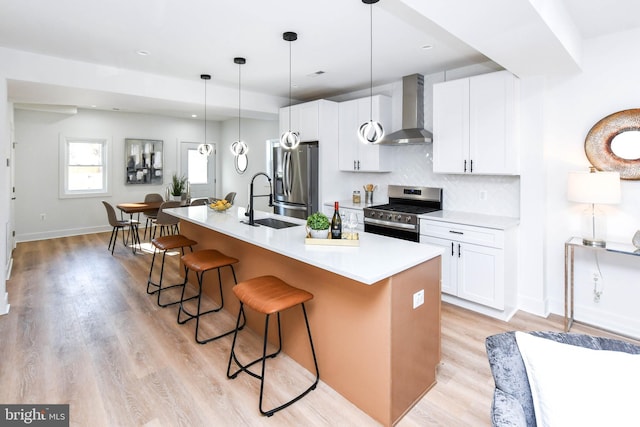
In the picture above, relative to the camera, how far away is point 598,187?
2.76m

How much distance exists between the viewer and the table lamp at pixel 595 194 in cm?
273

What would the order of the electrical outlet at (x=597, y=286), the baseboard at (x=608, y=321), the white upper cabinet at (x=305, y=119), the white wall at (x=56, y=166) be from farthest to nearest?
the white wall at (x=56, y=166) → the white upper cabinet at (x=305, y=119) → the electrical outlet at (x=597, y=286) → the baseboard at (x=608, y=321)

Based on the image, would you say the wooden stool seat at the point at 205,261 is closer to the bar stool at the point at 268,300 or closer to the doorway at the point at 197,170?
the bar stool at the point at 268,300

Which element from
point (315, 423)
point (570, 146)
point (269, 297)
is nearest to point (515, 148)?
point (570, 146)

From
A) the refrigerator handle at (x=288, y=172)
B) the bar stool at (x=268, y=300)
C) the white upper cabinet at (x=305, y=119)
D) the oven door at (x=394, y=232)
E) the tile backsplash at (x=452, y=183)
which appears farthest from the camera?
the refrigerator handle at (x=288, y=172)

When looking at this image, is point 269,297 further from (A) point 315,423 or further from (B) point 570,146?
(B) point 570,146

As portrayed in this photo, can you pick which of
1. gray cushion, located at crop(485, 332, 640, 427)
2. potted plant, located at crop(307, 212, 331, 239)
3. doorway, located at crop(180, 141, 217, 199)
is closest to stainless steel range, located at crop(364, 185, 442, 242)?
potted plant, located at crop(307, 212, 331, 239)

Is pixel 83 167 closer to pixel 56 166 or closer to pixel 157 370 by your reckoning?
pixel 56 166

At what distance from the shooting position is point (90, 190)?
742 cm

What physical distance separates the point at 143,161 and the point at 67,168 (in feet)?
4.60

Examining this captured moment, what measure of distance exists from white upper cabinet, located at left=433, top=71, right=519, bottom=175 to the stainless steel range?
1.75ft

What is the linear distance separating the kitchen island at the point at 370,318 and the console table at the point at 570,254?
5.05ft

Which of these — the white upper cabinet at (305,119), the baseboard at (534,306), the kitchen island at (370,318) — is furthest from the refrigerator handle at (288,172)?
the baseboard at (534,306)

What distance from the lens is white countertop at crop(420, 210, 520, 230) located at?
10.8 ft
